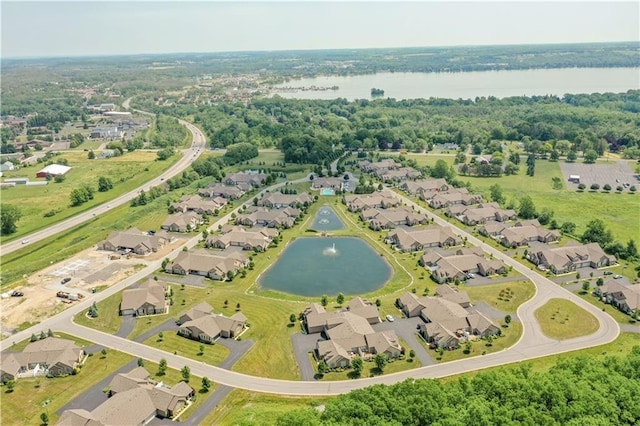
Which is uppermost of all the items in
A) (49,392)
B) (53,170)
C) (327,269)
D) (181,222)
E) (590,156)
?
(53,170)

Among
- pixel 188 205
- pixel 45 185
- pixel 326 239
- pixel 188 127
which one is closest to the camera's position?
pixel 326 239

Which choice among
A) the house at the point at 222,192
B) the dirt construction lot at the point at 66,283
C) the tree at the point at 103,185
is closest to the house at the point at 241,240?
the dirt construction lot at the point at 66,283

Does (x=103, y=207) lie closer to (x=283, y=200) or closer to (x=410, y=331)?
(x=283, y=200)

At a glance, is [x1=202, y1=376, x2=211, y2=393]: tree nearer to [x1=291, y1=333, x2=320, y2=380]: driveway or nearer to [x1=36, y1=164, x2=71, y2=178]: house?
[x1=291, y1=333, x2=320, y2=380]: driveway

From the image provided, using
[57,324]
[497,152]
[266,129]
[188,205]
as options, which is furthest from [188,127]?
[57,324]

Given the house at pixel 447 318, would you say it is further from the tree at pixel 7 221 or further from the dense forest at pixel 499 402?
the tree at pixel 7 221

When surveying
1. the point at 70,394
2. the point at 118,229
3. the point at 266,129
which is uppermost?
the point at 266,129

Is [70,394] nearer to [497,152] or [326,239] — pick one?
[326,239]

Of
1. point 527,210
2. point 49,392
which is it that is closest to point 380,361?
point 49,392
